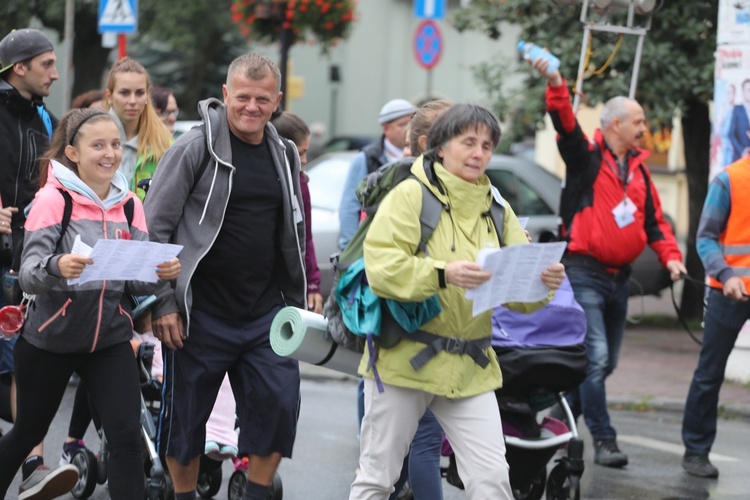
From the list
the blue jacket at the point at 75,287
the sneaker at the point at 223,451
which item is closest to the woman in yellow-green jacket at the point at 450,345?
the blue jacket at the point at 75,287

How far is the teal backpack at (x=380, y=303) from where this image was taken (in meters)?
4.62

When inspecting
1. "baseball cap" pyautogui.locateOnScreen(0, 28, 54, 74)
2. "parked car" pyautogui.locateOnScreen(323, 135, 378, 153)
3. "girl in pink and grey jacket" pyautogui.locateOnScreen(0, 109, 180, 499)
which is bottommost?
"parked car" pyautogui.locateOnScreen(323, 135, 378, 153)

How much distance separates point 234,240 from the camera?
529 cm

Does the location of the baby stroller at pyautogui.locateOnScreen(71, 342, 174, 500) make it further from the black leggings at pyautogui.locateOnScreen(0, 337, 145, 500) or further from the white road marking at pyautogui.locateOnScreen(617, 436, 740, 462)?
the white road marking at pyautogui.locateOnScreen(617, 436, 740, 462)

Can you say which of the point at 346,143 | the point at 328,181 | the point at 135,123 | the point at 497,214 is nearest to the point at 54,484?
the point at 135,123

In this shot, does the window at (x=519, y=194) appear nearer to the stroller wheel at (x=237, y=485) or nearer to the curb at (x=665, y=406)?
the curb at (x=665, y=406)

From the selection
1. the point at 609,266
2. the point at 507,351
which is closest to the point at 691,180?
the point at 609,266

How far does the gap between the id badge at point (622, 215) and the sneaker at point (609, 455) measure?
1.22 m

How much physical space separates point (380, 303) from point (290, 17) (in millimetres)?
13448

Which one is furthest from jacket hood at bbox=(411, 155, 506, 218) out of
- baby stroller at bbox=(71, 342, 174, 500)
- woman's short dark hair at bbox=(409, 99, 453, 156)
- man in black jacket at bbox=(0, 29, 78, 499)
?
man in black jacket at bbox=(0, 29, 78, 499)

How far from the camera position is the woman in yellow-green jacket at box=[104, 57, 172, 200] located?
6656 millimetres

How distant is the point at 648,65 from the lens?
11.8 metres

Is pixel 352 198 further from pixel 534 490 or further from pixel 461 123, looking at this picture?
pixel 461 123

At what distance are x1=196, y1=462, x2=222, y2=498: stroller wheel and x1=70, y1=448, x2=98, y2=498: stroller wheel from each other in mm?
510
